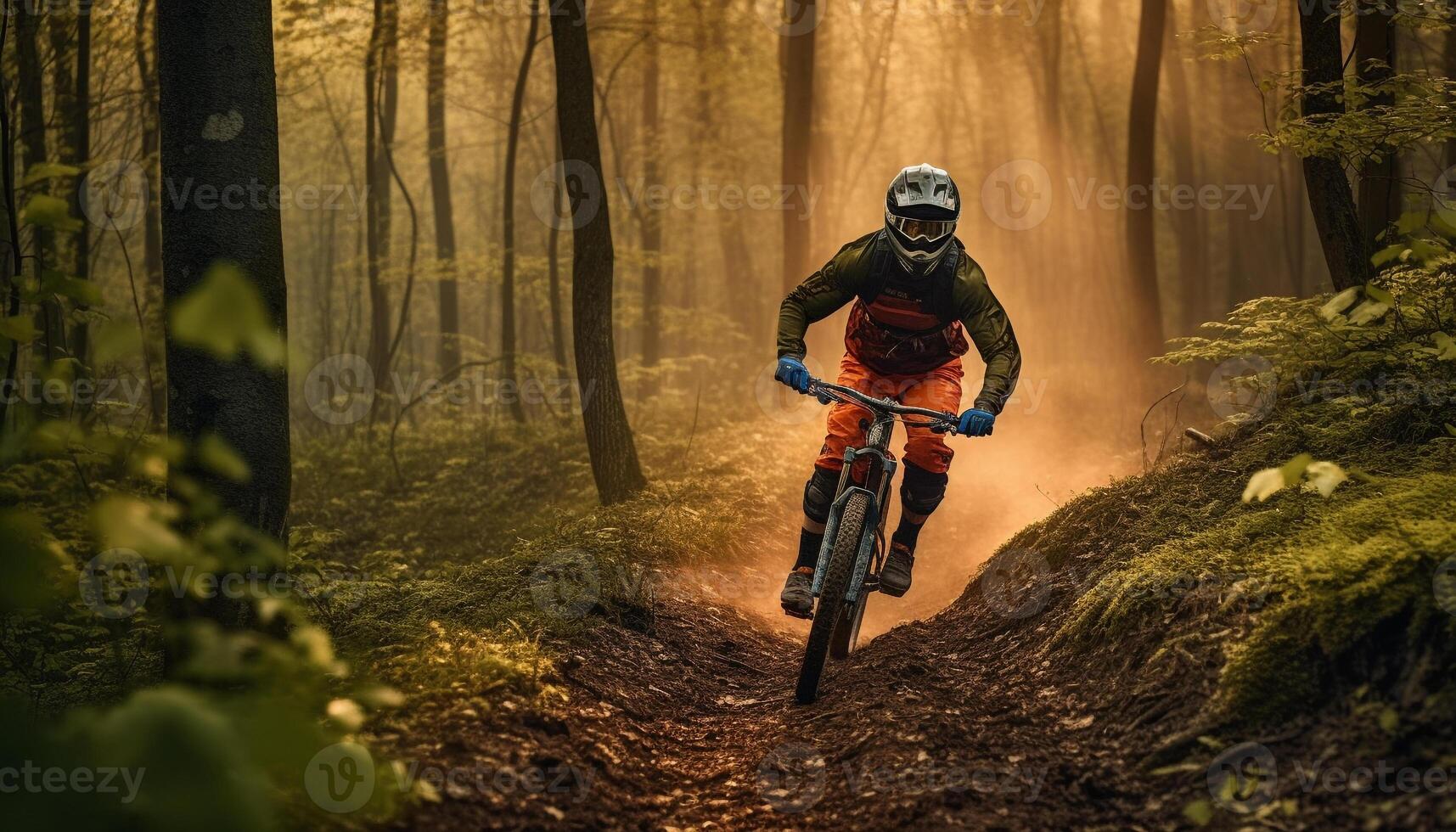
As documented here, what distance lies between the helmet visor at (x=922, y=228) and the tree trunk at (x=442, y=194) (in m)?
13.7

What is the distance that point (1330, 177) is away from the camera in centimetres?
652

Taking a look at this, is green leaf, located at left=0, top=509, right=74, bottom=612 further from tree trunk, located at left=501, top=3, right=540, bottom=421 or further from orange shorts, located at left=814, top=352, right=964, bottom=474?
tree trunk, located at left=501, top=3, right=540, bottom=421

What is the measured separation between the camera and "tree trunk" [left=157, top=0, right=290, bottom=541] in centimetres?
438

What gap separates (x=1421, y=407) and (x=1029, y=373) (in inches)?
564

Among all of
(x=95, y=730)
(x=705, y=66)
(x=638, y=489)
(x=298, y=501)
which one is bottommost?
(x=298, y=501)

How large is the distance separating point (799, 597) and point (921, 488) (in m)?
1.07

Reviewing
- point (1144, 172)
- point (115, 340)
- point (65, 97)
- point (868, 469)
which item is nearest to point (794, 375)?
point (868, 469)

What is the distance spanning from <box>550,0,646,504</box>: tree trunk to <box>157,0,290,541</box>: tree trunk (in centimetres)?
447

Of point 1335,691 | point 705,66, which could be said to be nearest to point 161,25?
point 1335,691

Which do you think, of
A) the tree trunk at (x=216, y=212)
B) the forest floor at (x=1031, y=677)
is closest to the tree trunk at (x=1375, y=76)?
the forest floor at (x=1031, y=677)

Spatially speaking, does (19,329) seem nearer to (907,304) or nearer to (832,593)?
(832,593)

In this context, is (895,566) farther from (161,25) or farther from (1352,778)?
(161,25)

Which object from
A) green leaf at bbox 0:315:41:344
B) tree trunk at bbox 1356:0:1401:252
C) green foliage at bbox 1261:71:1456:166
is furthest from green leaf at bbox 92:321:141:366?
tree trunk at bbox 1356:0:1401:252

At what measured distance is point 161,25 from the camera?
4426mm
